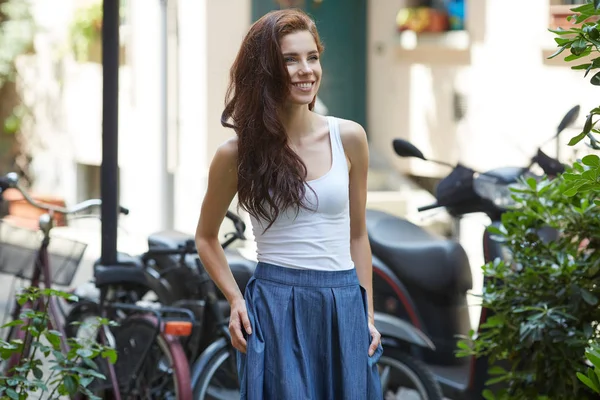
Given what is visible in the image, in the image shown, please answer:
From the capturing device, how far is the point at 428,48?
11.6 metres

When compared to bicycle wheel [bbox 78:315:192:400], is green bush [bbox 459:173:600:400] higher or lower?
higher

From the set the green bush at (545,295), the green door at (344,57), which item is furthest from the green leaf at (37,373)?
the green door at (344,57)

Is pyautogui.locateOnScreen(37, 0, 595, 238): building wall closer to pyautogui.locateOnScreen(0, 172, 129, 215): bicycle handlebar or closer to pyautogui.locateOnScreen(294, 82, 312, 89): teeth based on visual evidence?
pyautogui.locateOnScreen(0, 172, 129, 215): bicycle handlebar

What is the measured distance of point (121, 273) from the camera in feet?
17.1

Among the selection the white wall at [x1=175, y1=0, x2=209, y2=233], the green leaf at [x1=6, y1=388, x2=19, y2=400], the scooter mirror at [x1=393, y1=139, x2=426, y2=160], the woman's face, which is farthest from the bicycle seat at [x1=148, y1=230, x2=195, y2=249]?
the white wall at [x1=175, y1=0, x2=209, y2=233]

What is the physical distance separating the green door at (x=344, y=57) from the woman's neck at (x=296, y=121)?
355 inches

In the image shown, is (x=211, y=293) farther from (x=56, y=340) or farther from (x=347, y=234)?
(x=347, y=234)

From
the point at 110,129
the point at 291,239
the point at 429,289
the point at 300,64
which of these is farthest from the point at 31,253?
the point at 300,64

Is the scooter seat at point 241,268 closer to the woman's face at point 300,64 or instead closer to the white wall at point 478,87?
the woman's face at point 300,64

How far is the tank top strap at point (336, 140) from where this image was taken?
3451 mm

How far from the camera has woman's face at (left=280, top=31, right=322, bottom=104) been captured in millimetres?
3357

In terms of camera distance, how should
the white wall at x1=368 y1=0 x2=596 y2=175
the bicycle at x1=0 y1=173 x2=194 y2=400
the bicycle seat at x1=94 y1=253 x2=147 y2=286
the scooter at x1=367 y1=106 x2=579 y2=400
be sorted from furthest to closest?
the white wall at x1=368 y1=0 x2=596 y2=175 → the scooter at x1=367 y1=106 x2=579 y2=400 → the bicycle seat at x1=94 y1=253 x2=147 y2=286 → the bicycle at x1=0 y1=173 x2=194 y2=400

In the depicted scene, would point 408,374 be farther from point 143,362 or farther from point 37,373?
point 37,373

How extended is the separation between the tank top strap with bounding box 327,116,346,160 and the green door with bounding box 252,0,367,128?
8987mm
